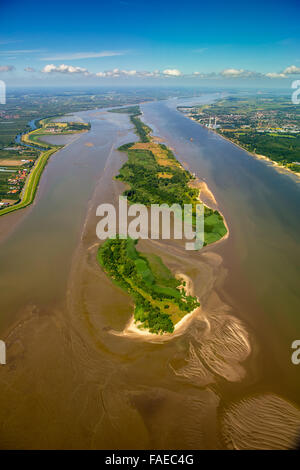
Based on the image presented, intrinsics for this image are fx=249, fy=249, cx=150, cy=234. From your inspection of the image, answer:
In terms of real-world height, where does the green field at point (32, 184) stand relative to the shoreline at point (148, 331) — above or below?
above

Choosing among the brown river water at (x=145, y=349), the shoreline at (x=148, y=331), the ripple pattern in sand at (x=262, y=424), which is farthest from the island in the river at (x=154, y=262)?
the ripple pattern in sand at (x=262, y=424)

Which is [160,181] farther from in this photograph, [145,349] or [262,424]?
[262,424]

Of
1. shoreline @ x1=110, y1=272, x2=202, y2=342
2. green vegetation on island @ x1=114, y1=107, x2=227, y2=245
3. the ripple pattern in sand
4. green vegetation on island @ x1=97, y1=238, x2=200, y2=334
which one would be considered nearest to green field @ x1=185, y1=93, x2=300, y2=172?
green vegetation on island @ x1=114, y1=107, x2=227, y2=245

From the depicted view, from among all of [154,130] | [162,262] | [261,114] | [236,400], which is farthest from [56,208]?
[261,114]

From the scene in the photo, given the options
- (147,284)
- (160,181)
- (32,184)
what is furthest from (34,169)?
(147,284)

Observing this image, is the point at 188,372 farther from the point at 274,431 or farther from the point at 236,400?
the point at 274,431

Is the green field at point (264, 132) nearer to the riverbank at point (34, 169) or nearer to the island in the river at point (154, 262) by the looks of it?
the island in the river at point (154, 262)

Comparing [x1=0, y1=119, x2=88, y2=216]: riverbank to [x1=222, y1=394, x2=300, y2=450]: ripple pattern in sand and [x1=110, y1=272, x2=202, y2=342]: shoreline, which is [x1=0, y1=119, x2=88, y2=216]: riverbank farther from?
[x1=222, y1=394, x2=300, y2=450]: ripple pattern in sand
